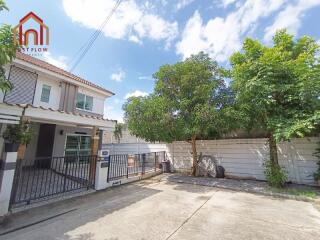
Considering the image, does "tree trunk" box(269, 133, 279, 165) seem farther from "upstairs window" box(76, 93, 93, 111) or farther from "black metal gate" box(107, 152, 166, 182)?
"upstairs window" box(76, 93, 93, 111)

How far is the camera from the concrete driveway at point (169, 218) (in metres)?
3.73

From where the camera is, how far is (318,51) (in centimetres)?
726

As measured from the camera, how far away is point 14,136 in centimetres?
482

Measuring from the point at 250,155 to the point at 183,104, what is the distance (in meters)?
4.62

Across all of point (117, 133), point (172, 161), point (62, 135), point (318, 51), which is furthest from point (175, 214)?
point (117, 133)

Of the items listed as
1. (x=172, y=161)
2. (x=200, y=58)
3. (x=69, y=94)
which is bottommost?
(x=172, y=161)

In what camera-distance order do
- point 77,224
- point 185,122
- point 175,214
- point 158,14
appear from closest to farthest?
point 77,224
point 175,214
point 158,14
point 185,122

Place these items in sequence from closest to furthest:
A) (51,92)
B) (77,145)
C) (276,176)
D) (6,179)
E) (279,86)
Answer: (6,179), (279,86), (276,176), (51,92), (77,145)

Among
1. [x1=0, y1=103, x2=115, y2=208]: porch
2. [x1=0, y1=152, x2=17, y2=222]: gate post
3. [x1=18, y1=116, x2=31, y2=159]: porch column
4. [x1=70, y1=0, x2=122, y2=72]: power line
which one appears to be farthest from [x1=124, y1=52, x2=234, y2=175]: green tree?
[x1=0, y1=152, x2=17, y2=222]: gate post

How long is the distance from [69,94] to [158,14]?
24.8 ft

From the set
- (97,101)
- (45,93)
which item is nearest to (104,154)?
(45,93)

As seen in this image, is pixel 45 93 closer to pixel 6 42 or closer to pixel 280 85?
pixel 6 42

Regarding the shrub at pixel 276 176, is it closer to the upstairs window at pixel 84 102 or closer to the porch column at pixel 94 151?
the porch column at pixel 94 151

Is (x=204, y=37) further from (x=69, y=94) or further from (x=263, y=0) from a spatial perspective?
(x=69, y=94)
